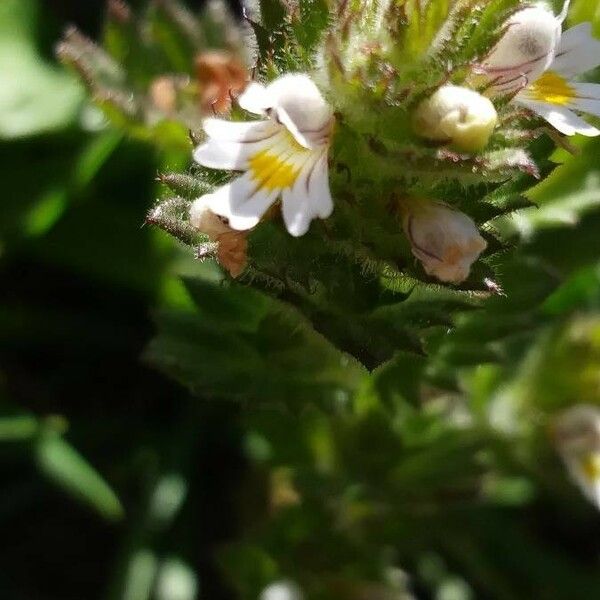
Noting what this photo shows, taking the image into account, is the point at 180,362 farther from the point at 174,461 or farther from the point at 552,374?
the point at 552,374

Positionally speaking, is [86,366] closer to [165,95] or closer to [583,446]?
[165,95]

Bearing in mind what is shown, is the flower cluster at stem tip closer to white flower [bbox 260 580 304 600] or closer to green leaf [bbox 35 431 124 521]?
green leaf [bbox 35 431 124 521]

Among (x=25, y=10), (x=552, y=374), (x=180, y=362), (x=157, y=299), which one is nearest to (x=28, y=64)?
(x=25, y=10)

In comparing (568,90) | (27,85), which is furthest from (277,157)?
(27,85)

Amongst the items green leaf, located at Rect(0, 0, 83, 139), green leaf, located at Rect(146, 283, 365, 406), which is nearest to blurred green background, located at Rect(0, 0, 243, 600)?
green leaf, located at Rect(0, 0, 83, 139)

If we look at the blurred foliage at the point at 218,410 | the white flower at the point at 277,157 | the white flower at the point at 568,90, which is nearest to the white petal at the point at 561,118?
the white flower at the point at 568,90

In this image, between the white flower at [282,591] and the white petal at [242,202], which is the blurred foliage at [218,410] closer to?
the white flower at [282,591]
